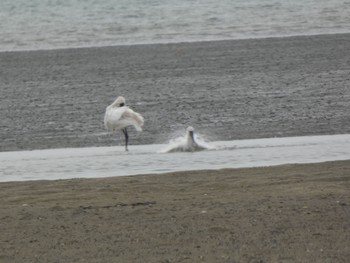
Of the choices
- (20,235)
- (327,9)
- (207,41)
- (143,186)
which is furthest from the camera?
(327,9)

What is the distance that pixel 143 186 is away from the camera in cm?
1257

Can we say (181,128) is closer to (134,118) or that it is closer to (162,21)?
(134,118)

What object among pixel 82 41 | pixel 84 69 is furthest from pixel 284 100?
pixel 82 41

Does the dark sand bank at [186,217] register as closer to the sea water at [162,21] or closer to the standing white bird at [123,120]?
the standing white bird at [123,120]

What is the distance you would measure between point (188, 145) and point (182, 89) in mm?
6511

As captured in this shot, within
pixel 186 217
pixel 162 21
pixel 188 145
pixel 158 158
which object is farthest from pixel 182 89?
pixel 162 21

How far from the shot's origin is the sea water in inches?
1329

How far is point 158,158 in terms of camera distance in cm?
1554

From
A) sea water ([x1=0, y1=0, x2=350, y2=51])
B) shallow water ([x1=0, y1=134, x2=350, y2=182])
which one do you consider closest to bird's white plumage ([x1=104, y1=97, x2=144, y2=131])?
shallow water ([x1=0, y1=134, x2=350, y2=182])

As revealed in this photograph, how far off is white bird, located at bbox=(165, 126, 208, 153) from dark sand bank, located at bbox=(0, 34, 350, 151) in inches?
41.0

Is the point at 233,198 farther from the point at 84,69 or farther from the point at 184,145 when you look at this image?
the point at 84,69

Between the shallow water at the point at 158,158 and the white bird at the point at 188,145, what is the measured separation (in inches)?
8.6

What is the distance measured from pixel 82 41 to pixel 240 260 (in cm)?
2579

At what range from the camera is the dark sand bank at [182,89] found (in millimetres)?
18281
